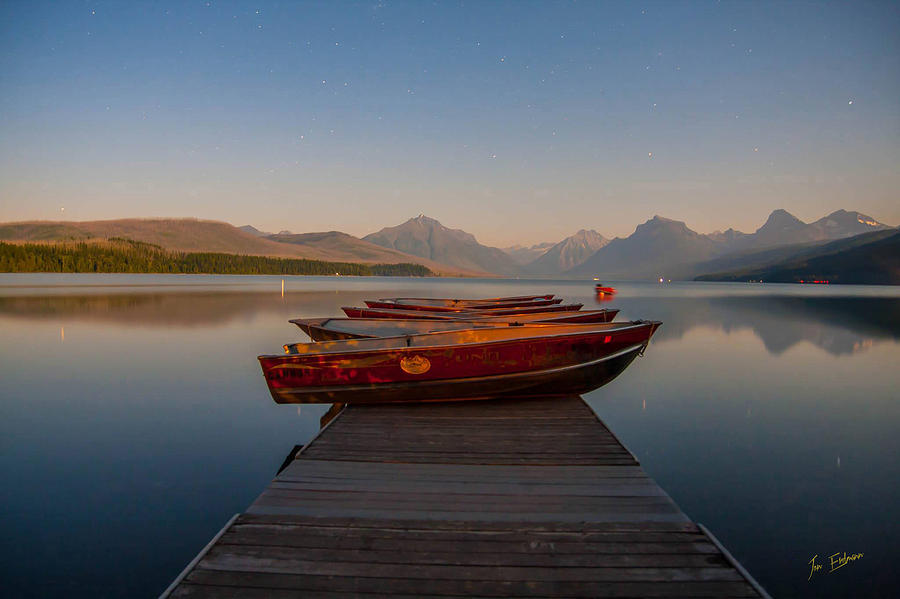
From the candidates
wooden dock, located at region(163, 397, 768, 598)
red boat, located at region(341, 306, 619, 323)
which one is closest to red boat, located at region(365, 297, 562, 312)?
red boat, located at region(341, 306, 619, 323)

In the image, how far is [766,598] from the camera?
304cm

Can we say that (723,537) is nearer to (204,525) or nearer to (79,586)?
(204,525)

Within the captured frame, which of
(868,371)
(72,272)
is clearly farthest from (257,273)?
(868,371)

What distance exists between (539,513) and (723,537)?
3.17 metres

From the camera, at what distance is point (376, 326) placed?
13000 millimetres

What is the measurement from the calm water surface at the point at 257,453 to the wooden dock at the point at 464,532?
1953mm

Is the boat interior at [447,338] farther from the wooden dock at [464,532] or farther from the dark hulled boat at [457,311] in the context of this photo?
the dark hulled boat at [457,311]

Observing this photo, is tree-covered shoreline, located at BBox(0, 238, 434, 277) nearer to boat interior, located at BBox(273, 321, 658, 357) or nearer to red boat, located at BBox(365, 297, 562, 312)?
red boat, located at BBox(365, 297, 562, 312)

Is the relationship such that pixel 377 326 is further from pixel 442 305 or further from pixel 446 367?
pixel 442 305

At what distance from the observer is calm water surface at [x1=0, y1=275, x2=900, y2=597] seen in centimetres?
531

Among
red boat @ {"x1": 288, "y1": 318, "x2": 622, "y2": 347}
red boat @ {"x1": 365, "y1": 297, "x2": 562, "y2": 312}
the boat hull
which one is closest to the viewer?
red boat @ {"x1": 288, "y1": 318, "x2": 622, "y2": 347}

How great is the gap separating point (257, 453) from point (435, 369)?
12.4ft

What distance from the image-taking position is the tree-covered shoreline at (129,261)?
4685 inches
